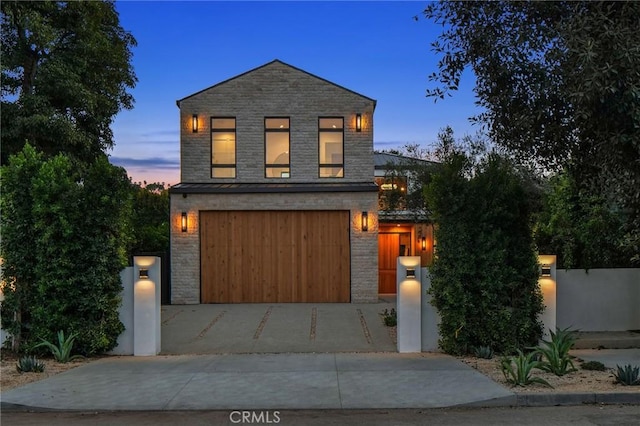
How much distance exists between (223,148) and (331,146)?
3336mm

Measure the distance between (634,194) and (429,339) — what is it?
4.51 metres

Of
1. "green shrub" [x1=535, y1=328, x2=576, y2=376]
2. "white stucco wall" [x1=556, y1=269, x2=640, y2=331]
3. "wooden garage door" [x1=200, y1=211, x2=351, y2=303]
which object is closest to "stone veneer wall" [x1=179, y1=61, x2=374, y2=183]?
"wooden garage door" [x1=200, y1=211, x2=351, y2=303]

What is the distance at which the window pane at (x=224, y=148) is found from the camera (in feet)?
57.1

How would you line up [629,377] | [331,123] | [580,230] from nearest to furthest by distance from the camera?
[629,377]
[580,230]
[331,123]

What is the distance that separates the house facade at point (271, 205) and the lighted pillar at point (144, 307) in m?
6.43

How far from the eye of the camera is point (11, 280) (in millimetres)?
9781

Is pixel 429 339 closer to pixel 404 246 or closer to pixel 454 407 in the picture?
pixel 454 407

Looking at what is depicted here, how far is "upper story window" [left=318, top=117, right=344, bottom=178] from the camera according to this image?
17.4 metres

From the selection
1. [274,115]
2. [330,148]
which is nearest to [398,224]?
[330,148]

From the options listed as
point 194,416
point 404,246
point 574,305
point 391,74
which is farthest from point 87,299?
point 391,74

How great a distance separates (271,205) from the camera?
54.7 feet

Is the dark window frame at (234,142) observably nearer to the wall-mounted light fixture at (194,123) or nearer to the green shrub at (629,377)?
the wall-mounted light fixture at (194,123)

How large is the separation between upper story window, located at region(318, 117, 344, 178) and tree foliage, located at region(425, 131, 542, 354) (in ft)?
24.9

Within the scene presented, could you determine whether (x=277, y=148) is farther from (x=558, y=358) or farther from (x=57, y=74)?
(x=558, y=358)
